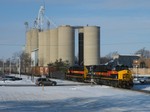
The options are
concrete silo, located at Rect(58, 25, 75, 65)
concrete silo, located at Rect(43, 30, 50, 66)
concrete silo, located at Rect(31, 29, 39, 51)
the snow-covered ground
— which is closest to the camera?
the snow-covered ground

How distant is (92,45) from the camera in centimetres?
15125

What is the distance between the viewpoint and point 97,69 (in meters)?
78.1

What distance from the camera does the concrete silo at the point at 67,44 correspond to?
509ft

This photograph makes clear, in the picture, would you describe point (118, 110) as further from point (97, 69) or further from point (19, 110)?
point (97, 69)

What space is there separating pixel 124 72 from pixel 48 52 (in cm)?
10683

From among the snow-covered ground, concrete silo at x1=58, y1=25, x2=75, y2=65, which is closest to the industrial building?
concrete silo at x1=58, y1=25, x2=75, y2=65

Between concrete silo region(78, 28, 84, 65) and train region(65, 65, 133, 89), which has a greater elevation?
concrete silo region(78, 28, 84, 65)

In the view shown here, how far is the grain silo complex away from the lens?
152 m

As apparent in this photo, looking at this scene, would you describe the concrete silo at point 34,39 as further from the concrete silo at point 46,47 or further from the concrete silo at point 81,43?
the concrete silo at point 81,43

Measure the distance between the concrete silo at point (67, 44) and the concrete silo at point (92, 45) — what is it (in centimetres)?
520

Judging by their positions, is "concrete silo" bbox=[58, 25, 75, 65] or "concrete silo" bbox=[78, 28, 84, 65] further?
"concrete silo" bbox=[78, 28, 84, 65]

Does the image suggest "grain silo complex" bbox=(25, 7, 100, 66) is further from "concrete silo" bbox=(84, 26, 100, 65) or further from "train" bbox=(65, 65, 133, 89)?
"train" bbox=(65, 65, 133, 89)

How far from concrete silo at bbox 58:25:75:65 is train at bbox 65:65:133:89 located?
5983cm

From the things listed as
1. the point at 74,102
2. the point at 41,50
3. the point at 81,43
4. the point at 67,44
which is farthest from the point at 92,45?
the point at 74,102
